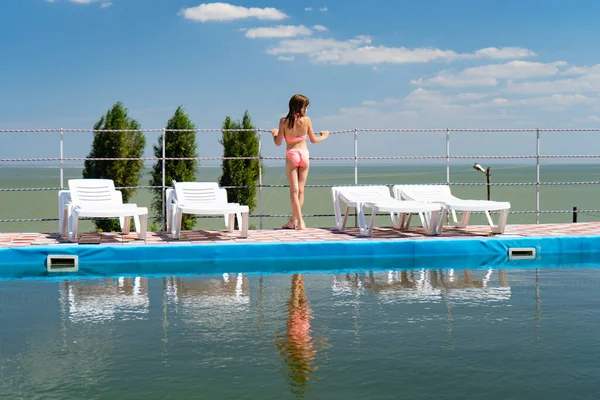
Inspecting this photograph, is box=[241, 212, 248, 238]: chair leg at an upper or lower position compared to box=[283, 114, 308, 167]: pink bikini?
lower

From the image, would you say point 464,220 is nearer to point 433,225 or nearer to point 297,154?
point 433,225

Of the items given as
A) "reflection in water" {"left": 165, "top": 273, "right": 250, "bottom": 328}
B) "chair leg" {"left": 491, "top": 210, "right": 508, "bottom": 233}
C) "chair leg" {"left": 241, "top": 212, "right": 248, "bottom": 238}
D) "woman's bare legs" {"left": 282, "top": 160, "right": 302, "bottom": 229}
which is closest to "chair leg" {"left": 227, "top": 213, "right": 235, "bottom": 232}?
"chair leg" {"left": 241, "top": 212, "right": 248, "bottom": 238}

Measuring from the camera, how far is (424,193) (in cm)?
843

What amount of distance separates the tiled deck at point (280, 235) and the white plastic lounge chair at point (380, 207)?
0.13 m

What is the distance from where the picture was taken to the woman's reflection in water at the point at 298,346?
10.9 ft

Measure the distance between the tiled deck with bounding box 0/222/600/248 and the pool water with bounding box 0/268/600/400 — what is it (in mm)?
1300

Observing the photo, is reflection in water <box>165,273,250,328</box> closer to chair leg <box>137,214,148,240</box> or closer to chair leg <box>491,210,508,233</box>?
chair leg <box>137,214,148,240</box>

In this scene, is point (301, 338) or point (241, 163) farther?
point (241, 163)

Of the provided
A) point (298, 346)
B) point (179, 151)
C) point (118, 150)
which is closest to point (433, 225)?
point (298, 346)

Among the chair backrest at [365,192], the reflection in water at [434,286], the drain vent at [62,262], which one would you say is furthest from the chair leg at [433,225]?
the drain vent at [62,262]

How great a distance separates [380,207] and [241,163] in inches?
299

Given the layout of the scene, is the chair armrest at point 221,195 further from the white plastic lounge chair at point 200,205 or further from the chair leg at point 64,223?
the chair leg at point 64,223

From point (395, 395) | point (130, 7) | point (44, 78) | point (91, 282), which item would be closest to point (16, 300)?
point (91, 282)

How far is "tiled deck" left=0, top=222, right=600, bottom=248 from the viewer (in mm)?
7363
